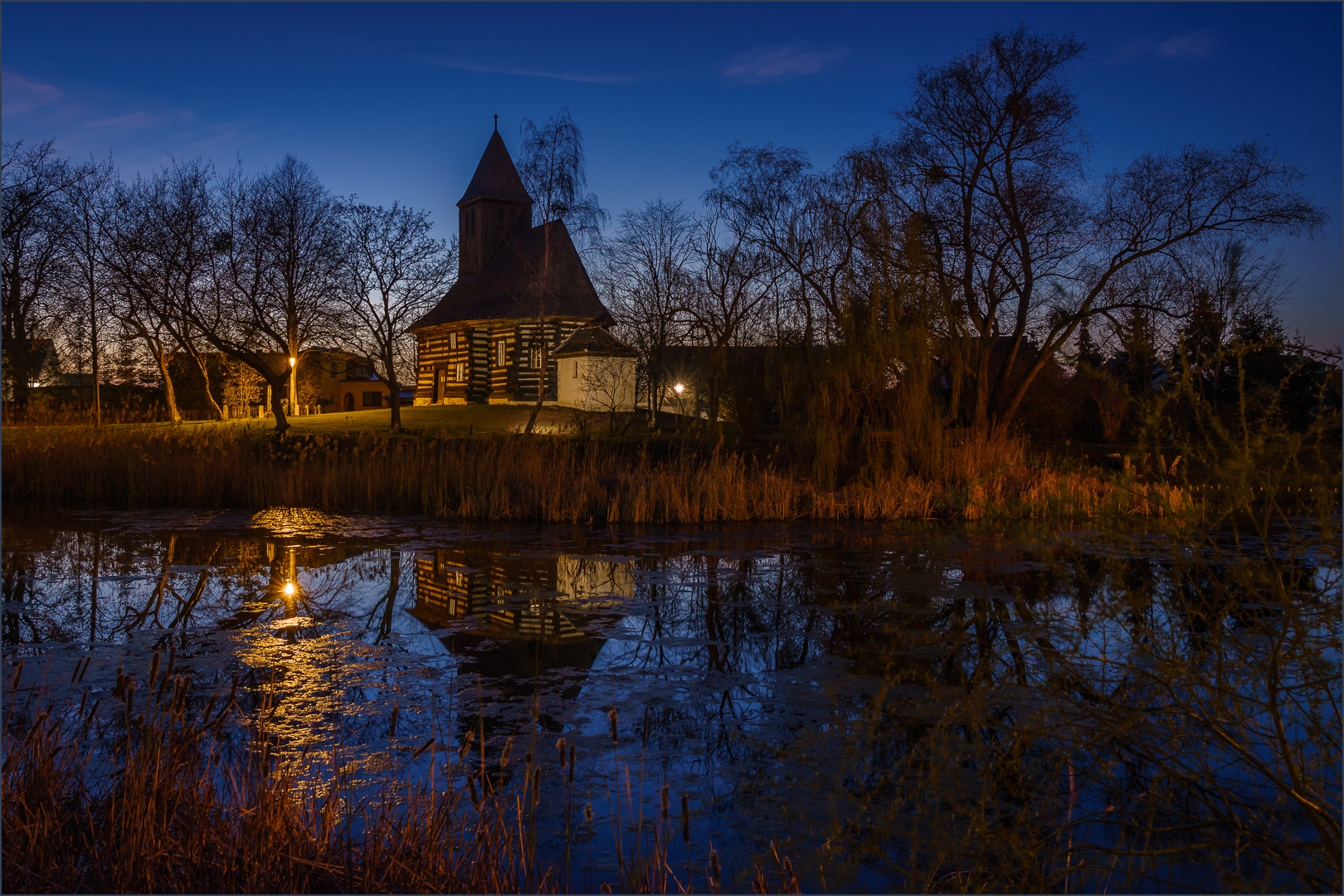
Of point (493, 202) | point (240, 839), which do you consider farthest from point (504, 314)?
point (240, 839)

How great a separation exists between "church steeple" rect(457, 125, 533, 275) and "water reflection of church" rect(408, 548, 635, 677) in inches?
1136

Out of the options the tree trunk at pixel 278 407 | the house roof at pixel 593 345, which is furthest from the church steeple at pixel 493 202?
the tree trunk at pixel 278 407

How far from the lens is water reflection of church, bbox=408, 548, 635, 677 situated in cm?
611

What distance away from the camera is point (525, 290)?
31.5 metres

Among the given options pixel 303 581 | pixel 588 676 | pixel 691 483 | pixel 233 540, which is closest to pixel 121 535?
pixel 233 540

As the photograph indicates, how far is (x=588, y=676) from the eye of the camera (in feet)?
18.3

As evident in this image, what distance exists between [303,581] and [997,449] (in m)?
10.2

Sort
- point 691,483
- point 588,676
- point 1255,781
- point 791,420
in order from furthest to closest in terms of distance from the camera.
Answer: point 791,420 → point 691,483 → point 588,676 → point 1255,781

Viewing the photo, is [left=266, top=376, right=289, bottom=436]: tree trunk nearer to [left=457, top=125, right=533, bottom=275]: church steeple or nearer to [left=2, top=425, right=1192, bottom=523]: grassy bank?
[left=2, top=425, right=1192, bottom=523]: grassy bank

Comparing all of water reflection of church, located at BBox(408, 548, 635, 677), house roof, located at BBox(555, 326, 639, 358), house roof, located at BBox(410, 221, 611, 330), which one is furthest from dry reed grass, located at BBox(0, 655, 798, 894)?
house roof, located at BBox(555, 326, 639, 358)

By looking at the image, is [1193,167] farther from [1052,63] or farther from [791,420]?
[791,420]

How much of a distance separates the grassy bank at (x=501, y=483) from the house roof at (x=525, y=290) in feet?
50.7

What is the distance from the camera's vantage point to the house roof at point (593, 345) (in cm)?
3147

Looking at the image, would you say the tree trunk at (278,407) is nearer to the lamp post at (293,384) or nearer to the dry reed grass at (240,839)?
the lamp post at (293,384)
